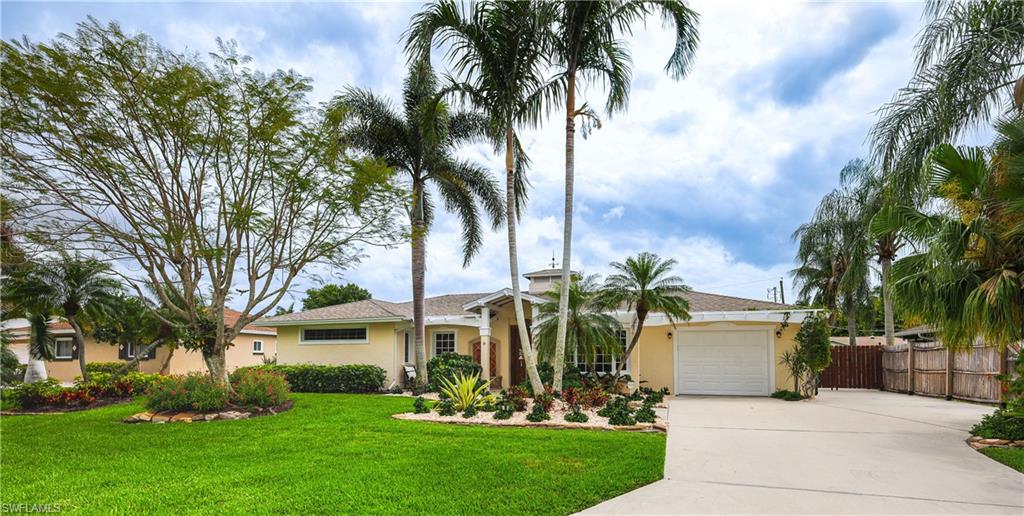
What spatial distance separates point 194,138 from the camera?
40.0 ft

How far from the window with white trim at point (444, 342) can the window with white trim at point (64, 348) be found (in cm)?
2015

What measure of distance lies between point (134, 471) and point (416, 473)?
358cm

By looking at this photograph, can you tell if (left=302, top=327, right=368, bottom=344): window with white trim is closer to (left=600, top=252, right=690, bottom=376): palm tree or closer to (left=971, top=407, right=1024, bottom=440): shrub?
(left=600, top=252, right=690, bottom=376): palm tree

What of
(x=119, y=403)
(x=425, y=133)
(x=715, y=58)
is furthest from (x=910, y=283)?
(x=119, y=403)

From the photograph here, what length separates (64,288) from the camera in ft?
51.1

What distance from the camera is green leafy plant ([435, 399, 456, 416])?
1184cm

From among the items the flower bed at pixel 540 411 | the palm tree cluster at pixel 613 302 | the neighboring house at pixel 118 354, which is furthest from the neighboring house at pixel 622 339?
the neighboring house at pixel 118 354

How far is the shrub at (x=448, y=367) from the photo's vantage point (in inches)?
694

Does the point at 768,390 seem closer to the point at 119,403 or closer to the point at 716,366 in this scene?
the point at 716,366

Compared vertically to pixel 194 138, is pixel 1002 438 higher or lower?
lower

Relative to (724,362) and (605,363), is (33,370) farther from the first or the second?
(724,362)

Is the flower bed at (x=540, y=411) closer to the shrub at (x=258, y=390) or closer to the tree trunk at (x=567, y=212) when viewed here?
the tree trunk at (x=567, y=212)

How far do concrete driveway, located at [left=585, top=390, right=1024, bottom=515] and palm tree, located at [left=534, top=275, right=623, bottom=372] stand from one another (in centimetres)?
328

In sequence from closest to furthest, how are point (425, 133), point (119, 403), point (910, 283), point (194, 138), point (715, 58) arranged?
point (910, 283) → point (194, 138) → point (715, 58) → point (425, 133) → point (119, 403)
